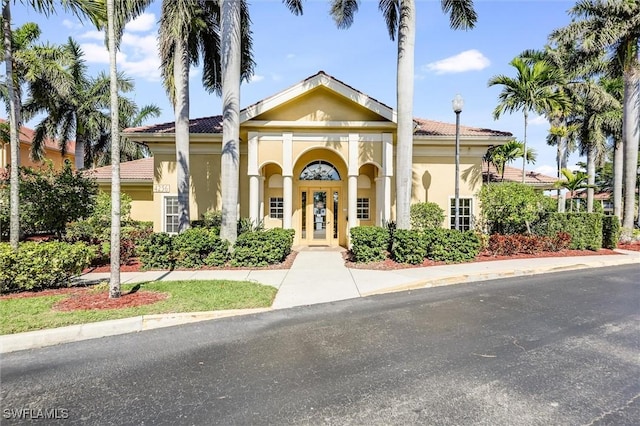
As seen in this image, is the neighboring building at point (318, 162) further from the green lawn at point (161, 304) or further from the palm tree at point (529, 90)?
the green lawn at point (161, 304)

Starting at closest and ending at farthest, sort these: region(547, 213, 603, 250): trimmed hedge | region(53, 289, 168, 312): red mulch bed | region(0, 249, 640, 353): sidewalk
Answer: region(0, 249, 640, 353): sidewalk, region(53, 289, 168, 312): red mulch bed, region(547, 213, 603, 250): trimmed hedge

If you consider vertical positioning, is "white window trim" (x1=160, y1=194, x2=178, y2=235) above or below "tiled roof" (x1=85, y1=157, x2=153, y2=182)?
below

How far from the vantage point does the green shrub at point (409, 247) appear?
33.7 ft

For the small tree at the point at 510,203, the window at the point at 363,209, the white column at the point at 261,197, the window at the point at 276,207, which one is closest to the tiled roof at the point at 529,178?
the small tree at the point at 510,203

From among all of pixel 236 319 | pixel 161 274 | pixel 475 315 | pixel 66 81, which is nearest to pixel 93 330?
pixel 236 319

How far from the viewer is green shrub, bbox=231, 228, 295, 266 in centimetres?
1024

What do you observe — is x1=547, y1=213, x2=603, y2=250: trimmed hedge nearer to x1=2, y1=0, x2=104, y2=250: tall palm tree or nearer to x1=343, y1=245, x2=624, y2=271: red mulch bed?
x1=343, y1=245, x2=624, y2=271: red mulch bed

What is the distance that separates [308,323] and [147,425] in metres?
2.93

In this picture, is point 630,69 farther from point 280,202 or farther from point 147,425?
point 147,425

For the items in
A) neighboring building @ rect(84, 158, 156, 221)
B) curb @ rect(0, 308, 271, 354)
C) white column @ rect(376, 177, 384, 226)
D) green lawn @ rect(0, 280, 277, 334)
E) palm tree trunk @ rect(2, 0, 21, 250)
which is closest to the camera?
curb @ rect(0, 308, 271, 354)

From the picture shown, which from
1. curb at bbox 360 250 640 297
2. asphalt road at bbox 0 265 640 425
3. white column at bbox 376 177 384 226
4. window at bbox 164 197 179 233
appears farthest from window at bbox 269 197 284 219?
asphalt road at bbox 0 265 640 425

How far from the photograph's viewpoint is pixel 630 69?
52.9ft

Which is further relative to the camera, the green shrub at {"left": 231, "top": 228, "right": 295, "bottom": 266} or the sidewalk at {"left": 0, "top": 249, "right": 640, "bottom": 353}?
the green shrub at {"left": 231, "top": 228, "right": 295, "bottom": 266}

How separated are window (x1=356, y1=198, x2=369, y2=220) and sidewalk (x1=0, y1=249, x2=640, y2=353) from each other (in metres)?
4.05
